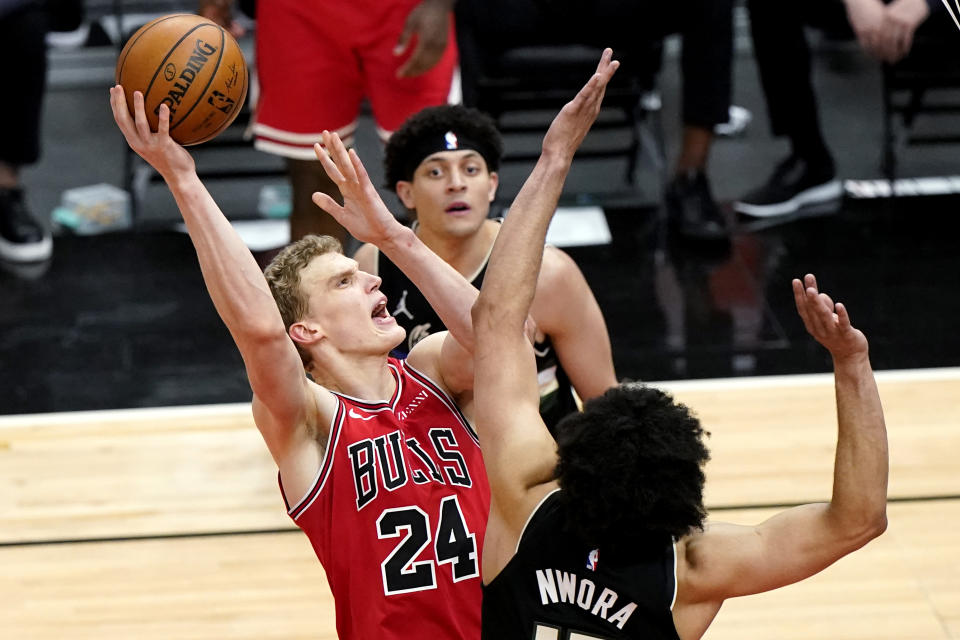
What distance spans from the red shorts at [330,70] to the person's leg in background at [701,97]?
66.2 inches

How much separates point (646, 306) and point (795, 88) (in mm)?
1684

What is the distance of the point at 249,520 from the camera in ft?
14.0

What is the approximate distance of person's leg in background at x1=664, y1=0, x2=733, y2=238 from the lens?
642cm

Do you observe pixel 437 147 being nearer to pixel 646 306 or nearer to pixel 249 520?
pixel 249 520

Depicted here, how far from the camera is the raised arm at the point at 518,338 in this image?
7.69 feet

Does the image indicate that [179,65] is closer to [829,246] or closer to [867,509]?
[867,509]

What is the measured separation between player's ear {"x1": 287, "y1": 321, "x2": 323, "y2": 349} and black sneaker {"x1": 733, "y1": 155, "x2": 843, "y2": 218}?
13.7ft

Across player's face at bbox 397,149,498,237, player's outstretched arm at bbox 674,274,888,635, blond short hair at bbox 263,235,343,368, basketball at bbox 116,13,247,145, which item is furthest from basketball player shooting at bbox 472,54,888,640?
player's face at bbox 397,149,498,237

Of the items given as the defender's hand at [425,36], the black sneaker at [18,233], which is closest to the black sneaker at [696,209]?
the defender's hand at [425,36]

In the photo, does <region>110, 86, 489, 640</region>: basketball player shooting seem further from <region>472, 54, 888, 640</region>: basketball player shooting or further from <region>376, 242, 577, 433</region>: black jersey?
<region>376, 242, 577, 433</region>: black jersey

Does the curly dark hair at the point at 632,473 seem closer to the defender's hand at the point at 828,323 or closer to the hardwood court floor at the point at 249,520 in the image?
the defender's hand at the point at 828,323

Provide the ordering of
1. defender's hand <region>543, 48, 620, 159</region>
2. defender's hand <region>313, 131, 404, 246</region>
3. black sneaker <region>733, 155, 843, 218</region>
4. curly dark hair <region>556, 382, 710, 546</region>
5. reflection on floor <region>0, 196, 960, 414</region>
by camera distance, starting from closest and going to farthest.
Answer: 1. curly dark hair <region>556, 382, 710, 546</region>
2. defender's hand <region>543, 48, 620, 159</region>
3. defender's hand <region>313, 131, 404, 246</region>
4. reflection on floor <region>0, 196, 960, 414</region>
5. black sneaker <region>733, 155, 843, 218</region>

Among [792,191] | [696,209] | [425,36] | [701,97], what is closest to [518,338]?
[425,36]

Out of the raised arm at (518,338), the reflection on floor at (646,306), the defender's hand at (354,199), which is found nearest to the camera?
the raised arm at (518,338)
